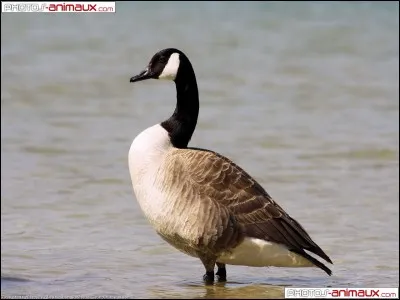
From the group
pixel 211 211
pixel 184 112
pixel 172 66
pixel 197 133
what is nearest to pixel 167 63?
pixel 172 66

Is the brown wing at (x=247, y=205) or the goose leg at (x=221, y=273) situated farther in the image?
the goose leg at (x=221, y=273)

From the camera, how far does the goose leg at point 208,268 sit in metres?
7.46

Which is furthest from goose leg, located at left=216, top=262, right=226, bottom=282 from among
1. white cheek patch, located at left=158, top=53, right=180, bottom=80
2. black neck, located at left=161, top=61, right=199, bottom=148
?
white cheek patch, located at left=158, top=53, right=180, bottom=80

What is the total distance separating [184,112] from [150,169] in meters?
0.67

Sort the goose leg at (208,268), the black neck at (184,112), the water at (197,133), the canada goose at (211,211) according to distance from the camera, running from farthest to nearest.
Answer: the water at (197,133), the black neck at (184,112), the goose leg at (208,268), the canada goose at (211,211)

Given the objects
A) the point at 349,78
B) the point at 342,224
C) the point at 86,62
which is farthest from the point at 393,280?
the point at 86,62

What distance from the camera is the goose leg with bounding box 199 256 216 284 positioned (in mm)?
7457

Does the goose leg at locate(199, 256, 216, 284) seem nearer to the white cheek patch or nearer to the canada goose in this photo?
the canada goose

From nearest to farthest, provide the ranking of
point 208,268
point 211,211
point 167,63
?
point 211,211
point 208,268
point 167,63

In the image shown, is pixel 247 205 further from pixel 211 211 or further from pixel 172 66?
pixel 172 66

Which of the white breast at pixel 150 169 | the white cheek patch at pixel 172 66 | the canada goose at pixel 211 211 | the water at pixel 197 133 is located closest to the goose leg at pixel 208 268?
the canada goose at pixel 211 211

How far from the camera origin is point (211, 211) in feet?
23.9

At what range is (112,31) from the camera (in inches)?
856

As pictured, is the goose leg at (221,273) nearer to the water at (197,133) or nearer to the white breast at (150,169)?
the water at (197,133)
